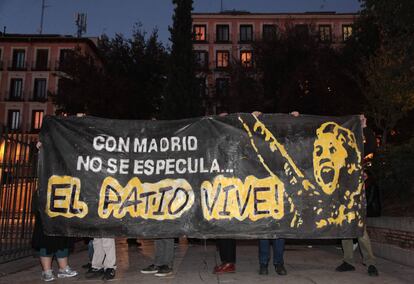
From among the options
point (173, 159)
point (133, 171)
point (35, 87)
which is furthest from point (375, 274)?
point (35, 87)

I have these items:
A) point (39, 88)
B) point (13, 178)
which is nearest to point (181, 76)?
point (13, 178)

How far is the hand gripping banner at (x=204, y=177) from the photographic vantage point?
19.8ft

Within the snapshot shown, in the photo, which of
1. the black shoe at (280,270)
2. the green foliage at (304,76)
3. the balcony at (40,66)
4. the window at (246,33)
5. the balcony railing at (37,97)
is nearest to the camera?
the black shoe at (280,270)

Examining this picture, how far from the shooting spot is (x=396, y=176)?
29.5ft

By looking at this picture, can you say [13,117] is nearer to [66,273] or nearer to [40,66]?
[40,66]

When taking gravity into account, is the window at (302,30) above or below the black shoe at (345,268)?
above

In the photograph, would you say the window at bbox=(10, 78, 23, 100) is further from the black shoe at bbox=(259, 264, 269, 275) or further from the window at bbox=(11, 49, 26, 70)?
the black shoe at bbox=(259, 264, 269, 275)

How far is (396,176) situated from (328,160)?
3588mm

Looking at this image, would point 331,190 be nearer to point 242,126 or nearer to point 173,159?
point 242,126

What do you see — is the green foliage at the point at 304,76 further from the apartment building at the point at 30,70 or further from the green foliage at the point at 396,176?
the apartment building at the point at 30,70

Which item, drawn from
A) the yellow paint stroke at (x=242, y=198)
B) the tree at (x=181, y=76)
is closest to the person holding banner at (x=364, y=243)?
the yellow paint stroke at (x=242, y=198)

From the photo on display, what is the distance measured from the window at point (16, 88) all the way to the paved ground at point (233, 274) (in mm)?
46010

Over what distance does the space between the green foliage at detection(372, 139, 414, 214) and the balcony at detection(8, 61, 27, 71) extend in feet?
161

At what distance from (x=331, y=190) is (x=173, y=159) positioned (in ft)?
7.92
